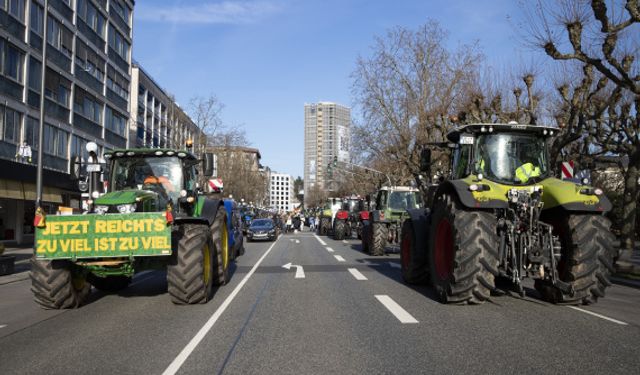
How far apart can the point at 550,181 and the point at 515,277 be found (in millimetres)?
1896

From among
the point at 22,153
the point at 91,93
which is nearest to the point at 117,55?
the point at 91,93

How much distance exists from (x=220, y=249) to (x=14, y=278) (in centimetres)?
655

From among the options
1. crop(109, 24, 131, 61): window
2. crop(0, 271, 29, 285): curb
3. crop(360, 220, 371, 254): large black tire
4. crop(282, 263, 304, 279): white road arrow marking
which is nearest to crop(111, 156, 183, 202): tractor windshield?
crop(282, 263, 304, 279): white road arrow marking

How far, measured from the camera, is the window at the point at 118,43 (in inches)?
1658

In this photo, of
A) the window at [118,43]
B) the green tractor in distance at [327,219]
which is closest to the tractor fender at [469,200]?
the green tractor in distance at [327,219]

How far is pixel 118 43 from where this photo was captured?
4419 centimetres

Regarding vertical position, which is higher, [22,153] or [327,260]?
[22,153]

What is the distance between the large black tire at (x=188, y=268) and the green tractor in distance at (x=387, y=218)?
37.3 feet

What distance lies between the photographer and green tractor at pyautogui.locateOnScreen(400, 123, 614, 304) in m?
8.30

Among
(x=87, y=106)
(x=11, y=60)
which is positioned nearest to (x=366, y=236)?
(x=11, y=60)

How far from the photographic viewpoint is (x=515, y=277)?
8297 mm

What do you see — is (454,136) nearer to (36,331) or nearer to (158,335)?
(158,335)

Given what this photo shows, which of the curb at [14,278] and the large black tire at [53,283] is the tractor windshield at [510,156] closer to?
the large black tire at [53,283]

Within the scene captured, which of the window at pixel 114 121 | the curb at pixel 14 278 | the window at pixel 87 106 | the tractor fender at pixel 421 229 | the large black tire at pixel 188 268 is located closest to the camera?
the large black tire at pixel 188 268
